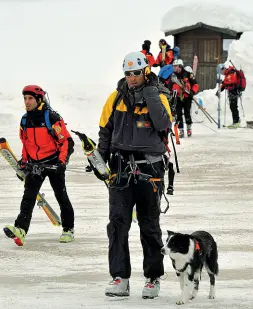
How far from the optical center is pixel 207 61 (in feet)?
136

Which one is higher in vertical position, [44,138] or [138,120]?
[138,120]

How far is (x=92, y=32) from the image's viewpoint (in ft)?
256

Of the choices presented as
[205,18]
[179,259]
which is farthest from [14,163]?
[205,18]

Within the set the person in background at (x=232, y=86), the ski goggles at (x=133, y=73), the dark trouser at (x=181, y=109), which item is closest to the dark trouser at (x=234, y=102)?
the person in background at (x=232, y=86)

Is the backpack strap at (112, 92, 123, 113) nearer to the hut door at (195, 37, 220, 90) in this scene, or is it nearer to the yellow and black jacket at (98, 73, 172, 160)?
the yellow and black jacket at (98, 73, 172, 160)

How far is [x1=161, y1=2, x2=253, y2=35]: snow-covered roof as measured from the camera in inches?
1636

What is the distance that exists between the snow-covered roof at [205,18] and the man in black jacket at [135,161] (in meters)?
34.0

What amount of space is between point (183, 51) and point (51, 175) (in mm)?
31996

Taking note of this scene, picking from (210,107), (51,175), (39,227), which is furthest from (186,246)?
(210,107)

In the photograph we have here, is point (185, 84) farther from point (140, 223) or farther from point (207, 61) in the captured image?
point (207, 61)

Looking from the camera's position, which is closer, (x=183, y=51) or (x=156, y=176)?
(x=156, y=176)

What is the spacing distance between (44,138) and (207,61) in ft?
105

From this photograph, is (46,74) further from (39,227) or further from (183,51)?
(39,227)

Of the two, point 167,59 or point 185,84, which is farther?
point 167,59
